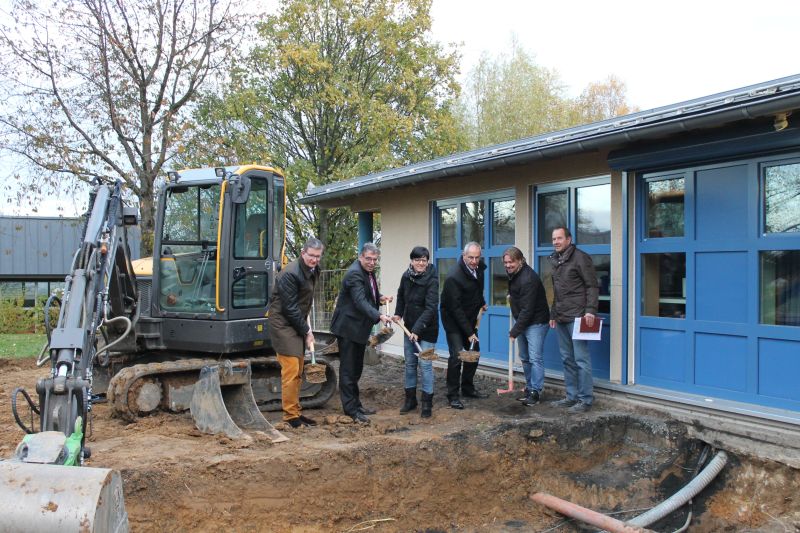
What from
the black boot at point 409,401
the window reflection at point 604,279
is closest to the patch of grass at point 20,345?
the black boot at point 409,401

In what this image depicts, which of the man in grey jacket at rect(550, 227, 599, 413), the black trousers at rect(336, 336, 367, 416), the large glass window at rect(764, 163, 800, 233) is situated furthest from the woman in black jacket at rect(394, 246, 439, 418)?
the large glass window at rect(764, 163, 800, 233)

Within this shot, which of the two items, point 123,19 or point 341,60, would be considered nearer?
point 123,19

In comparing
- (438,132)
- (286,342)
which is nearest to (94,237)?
(286,342)

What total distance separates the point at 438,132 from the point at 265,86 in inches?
232

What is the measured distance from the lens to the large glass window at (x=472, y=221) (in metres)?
9.28

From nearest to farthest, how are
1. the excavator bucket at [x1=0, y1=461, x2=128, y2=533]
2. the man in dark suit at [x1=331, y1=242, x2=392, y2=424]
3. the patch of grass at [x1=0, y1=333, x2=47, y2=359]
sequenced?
the excavator bucket at [x1=0, y1=461, x2=128, y2=533]
the man in dark suit at [x1=331, y1=242, x2=392, y2=424]
the patch of grass at [x1=0, y1=333, x2=47, y2=359]

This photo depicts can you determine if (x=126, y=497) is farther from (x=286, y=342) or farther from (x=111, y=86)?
(x=111, y=86)

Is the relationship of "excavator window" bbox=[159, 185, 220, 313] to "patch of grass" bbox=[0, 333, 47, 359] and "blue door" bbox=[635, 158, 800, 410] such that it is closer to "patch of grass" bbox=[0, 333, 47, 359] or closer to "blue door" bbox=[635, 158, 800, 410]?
"blue door" bbox=[635, 158, 800, 410]

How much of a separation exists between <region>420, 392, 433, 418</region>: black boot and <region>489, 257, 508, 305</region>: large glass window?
251 centimetres

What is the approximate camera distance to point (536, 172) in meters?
8.19

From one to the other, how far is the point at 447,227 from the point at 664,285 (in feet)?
12.7

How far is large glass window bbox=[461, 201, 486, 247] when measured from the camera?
9281 millimetres

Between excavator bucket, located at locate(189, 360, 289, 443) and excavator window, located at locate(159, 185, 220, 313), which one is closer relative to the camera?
excavator bucket, located at locate(189, 360, 289, 443)

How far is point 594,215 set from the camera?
7547mm
